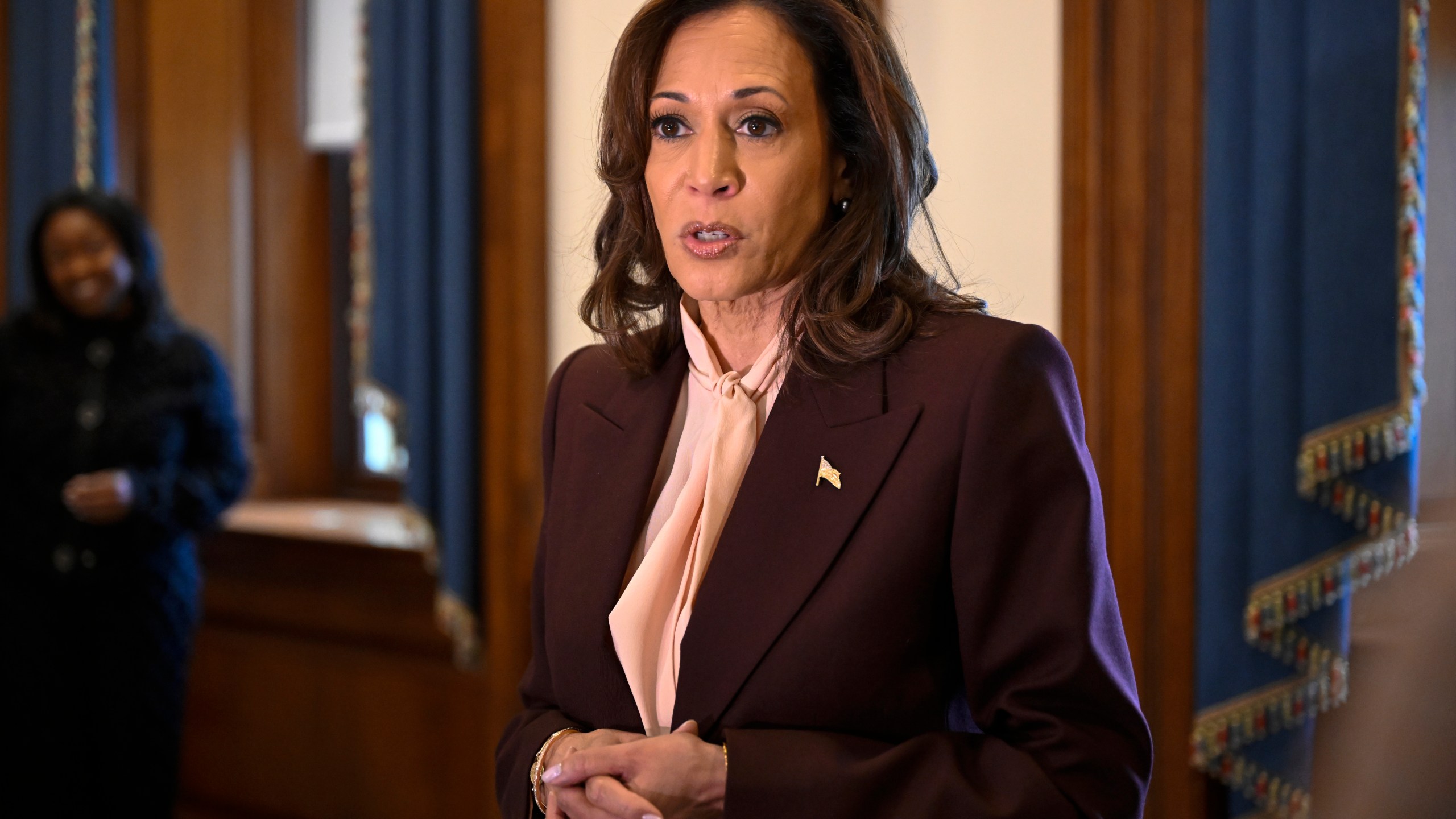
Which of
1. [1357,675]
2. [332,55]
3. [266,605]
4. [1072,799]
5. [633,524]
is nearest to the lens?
[1357,675]

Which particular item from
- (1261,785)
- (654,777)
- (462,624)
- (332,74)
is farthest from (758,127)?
(332,74)

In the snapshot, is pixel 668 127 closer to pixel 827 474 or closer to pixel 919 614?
pixel 827 474

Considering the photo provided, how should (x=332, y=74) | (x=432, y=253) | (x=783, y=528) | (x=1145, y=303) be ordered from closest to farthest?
(x=783, y=528) → (x=1145, y=303) → (x=432, y=253) → (x=332, y=74)

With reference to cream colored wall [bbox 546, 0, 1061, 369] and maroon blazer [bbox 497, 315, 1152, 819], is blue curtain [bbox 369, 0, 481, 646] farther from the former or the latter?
maroon blazer [bbox 497, 315, 1152, 819]

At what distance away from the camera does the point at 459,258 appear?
3201 millimetres

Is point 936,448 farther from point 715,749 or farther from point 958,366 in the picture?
point 715,749

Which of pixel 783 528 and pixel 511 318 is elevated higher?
pixel 511 318

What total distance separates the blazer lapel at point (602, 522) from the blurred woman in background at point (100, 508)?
2.02 metres

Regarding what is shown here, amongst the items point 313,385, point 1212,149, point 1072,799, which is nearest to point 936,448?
point 1072,799

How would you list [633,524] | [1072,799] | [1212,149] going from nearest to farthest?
[1072,799] < [633,524] < [1212,149]

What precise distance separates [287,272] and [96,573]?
1.53m

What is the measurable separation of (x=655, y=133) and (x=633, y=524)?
0.47 metres

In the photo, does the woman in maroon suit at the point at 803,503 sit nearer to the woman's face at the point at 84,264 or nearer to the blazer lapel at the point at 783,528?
the blazer lapel at the point at 783,528

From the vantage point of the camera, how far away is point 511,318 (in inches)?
125
